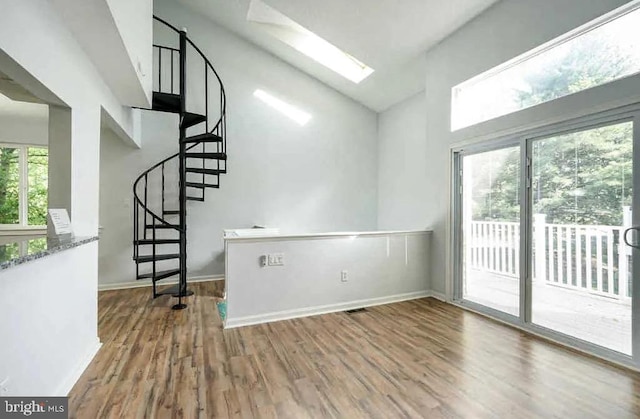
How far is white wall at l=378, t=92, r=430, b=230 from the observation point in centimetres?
489

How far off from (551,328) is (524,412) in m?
1.37

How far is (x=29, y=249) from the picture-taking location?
1521 millimetres

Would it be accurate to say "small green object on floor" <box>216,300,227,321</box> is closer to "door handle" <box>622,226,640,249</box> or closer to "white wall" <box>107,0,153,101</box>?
"white wall" <box>107,0,153,101</box>

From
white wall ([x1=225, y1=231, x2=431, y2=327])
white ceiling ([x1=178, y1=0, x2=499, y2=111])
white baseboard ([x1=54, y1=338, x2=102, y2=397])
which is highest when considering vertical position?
white ceiling ([x1=178, y1=0, x2=499, y2=111])

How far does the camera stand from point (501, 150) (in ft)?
10.7

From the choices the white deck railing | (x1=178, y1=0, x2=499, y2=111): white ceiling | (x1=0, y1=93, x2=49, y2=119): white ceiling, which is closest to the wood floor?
the white deck railing

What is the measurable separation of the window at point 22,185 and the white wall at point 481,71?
18.2ft

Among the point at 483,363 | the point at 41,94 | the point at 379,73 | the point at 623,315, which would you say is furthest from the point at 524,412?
the point at 379,73

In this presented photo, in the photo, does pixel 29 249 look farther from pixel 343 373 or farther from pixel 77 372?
pixel 343 373

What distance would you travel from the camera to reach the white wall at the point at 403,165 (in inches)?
193

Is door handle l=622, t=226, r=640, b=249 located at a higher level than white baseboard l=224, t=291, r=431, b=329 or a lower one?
higher

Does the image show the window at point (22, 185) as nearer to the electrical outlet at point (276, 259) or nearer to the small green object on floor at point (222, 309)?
the small green object on floor at point (222, 309)

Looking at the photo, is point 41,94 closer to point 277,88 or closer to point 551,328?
point 277,88

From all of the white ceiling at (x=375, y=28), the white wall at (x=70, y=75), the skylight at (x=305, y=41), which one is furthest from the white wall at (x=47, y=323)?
the skylight at (x=305, y=41)
